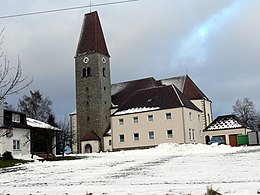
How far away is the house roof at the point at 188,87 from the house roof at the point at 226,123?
8.34m

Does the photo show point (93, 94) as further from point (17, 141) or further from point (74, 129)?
point (17, 141)

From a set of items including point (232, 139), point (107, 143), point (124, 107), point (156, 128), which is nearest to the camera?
point (232, 139)

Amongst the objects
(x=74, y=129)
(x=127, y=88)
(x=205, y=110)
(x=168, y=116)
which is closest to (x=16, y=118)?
(x=168, y=116)

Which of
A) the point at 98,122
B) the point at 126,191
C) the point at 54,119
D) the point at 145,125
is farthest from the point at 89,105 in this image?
the point at 126,191

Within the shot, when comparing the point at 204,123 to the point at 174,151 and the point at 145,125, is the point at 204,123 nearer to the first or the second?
the point at 145,125

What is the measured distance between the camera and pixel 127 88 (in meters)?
70.6

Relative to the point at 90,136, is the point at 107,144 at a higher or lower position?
lower

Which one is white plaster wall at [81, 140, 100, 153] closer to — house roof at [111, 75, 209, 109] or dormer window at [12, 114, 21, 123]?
house roof at [111, 75, 209, 109]

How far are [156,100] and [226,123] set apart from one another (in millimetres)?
10642

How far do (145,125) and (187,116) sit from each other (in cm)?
601

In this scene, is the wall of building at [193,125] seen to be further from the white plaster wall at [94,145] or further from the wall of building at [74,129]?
the wall of building at [74,129]

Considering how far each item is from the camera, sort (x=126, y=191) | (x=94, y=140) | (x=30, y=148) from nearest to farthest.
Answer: (x=126, y=191) < (x=30, y=148) < (x=94, y=140)

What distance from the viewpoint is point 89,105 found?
66.2m

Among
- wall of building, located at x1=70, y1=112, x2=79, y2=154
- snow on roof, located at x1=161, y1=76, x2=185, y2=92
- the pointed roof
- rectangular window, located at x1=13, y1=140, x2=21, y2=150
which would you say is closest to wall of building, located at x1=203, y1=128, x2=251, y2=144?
snow on roof, located at x1=161, y1=76, x2=185, y2=92
